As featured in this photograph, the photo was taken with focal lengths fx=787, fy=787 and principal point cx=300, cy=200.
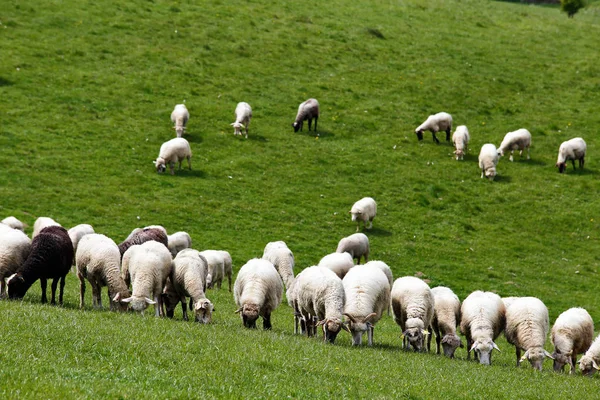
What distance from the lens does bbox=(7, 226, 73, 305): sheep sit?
61.8ft

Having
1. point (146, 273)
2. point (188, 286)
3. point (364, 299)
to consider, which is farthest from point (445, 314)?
point (146, 273)

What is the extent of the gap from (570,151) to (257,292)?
29.0m

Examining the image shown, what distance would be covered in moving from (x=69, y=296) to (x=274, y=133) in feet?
80.0

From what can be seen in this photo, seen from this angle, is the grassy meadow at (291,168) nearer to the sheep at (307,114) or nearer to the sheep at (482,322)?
the sheep at (482,322)

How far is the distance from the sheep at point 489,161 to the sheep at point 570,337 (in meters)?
21.8

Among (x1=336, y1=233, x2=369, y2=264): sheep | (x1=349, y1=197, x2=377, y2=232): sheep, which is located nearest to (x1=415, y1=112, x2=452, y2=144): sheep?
(x1=349, y1=197, x2=377, y2=232): sheep

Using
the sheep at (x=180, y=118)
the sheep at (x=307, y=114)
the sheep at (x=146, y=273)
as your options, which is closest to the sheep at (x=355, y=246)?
the sheep at (x=146, y=273)

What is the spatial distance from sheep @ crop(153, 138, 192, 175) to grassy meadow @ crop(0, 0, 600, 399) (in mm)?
861

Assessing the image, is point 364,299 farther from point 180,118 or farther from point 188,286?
point 180,118

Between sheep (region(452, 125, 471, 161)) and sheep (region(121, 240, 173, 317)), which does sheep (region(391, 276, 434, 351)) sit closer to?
sheep (region(121, 240, 173, 317))

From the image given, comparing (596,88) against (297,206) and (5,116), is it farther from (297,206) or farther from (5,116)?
(5,116)

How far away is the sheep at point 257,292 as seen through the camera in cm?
1889

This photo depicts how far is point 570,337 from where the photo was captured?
19312 mm

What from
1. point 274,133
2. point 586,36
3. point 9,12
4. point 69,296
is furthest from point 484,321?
point 586,36
